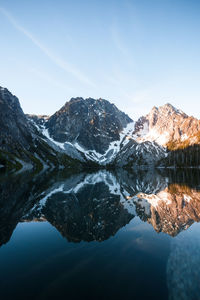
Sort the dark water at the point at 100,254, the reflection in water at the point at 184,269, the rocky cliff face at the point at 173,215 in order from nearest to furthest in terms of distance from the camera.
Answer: the reflection in water at the point at 184,269 → the dark water at the point at 100,254 → the rocky cliff face at the point at 173,215

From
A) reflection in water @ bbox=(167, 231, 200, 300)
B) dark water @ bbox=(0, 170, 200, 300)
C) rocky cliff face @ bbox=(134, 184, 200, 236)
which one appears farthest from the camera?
rocky cliff face @ bbox=(134, 184, 200, 236)

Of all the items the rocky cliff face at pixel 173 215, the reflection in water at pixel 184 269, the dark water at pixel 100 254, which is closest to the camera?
the reflection in water at pixel 184 269

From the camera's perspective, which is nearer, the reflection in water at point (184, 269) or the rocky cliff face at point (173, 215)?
the reflection in water at point (184, 269)

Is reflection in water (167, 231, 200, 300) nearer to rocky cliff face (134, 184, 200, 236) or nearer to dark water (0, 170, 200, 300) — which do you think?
dark water (0, 170, 200, 300)

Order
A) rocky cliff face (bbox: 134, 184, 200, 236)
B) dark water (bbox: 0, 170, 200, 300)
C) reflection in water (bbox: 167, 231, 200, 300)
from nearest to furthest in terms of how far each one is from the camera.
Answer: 1. reflection in water (bbox: 167, 231, 200, 300)
2. dark water (bbox: 0, 170, 200, 300)
3. rocky cliff face (bbox: 134, 184, 200, 236)

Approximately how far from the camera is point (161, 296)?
9547 millimetres

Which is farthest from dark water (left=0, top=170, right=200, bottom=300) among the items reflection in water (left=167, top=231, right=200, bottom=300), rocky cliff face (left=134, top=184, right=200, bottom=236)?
rocky cliff face (left=134, top=184, right=200, bottom=236)

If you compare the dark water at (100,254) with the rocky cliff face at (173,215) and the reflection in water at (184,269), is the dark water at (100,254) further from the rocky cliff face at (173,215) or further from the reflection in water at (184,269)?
the rocky cliff face at (173,215)

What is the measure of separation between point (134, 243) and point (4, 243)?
40.4ft

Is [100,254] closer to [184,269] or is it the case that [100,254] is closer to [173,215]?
[184,269]

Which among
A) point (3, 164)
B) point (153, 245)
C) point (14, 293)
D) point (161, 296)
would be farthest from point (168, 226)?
point (3, 164)

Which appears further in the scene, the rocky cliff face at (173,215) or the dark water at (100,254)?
the rocky cliff face at (173,215)

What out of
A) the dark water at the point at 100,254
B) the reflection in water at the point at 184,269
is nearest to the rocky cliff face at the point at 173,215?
the dark water at the point at 100,254

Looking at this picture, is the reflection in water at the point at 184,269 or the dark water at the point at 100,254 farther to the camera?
the dark water at the point at 100,254
